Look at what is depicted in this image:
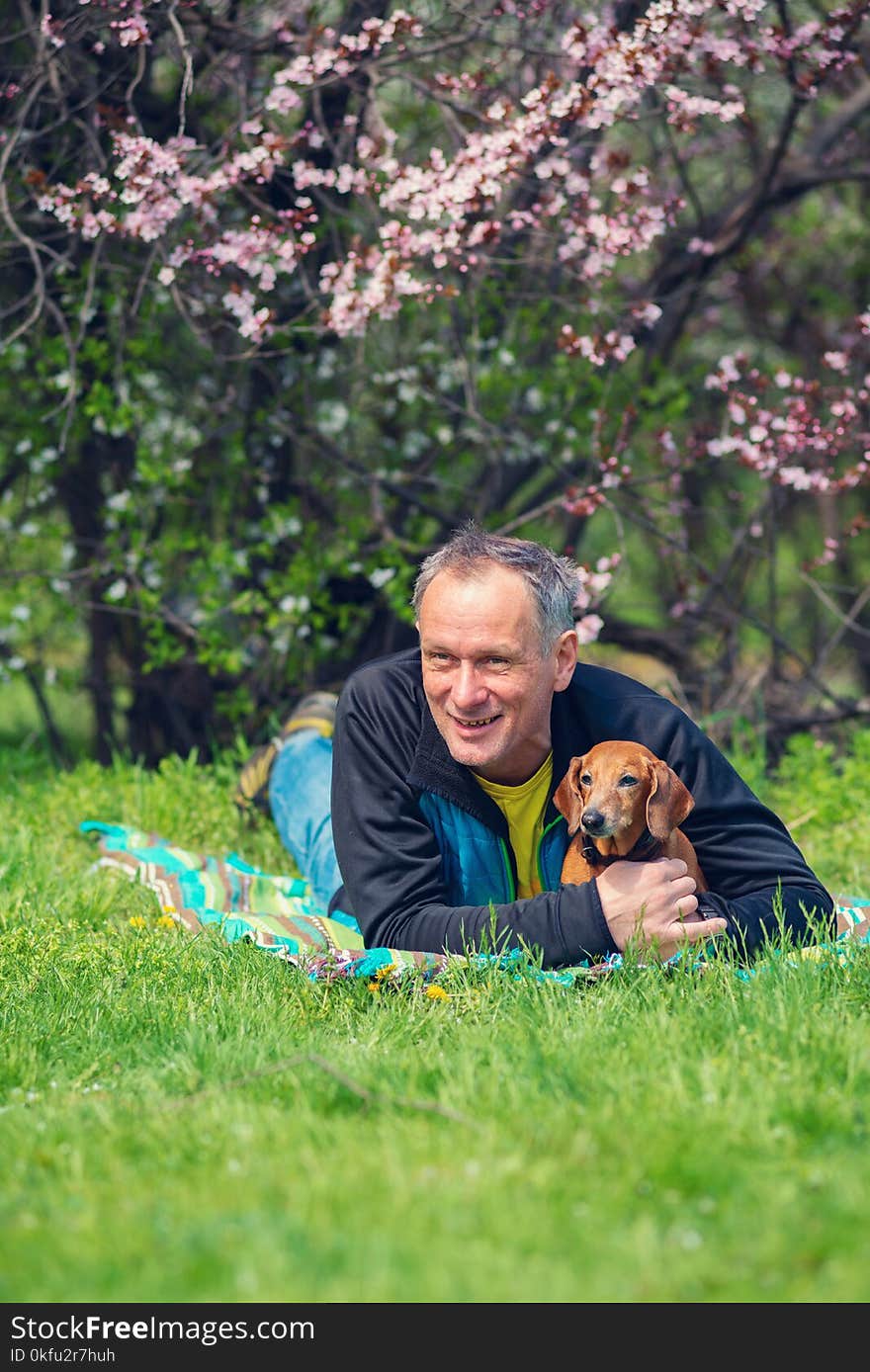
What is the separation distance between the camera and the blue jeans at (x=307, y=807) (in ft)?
16.6

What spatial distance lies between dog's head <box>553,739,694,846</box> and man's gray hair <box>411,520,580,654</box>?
339 mm

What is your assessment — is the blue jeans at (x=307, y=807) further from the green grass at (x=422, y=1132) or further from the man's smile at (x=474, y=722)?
the man's smile at (x=474, y=722)

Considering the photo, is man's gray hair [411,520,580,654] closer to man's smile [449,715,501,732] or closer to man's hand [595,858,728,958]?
man's smile [449,715,501,732]

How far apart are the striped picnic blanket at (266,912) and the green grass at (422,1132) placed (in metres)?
0.08

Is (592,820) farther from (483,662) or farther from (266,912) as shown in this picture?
(266,912)

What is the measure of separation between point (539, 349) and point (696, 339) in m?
2.89

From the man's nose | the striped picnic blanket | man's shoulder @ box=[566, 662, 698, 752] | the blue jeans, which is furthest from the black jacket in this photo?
the blue jeans

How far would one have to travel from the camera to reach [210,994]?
3.73 metres

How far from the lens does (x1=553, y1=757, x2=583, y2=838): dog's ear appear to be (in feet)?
12.4

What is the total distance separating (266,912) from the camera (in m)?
4.97

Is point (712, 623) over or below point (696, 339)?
below

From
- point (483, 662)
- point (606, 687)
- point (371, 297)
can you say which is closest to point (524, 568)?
point (483, 662)
